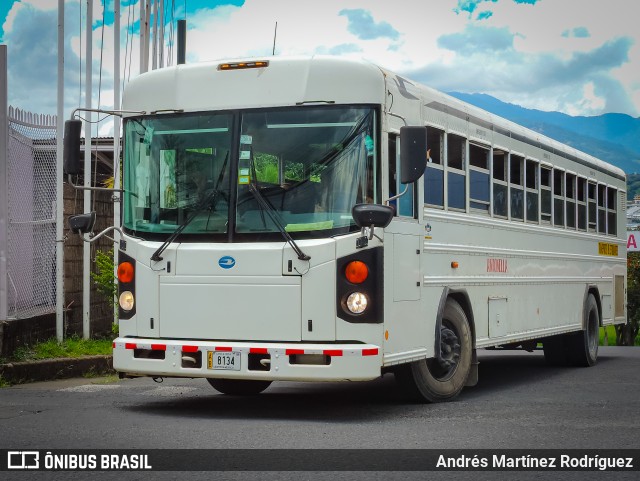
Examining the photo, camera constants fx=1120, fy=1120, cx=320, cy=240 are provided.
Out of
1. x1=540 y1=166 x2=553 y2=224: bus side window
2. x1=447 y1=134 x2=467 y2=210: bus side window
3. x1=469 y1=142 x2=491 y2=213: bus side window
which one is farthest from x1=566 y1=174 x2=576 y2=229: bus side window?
x1=447 y1=134 x2=467 y2=210: bus side window

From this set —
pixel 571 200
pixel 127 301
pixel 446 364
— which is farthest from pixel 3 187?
pixel 571 200

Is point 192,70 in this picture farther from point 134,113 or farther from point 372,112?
point 372,112

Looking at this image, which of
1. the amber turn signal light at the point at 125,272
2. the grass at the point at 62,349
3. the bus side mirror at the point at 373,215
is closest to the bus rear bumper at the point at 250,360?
the amber turn signal light at the point at 125,272

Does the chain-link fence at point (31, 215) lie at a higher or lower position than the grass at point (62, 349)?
higher

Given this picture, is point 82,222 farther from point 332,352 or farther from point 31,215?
point 31,215

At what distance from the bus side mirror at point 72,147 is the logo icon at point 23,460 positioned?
3225 millimetres

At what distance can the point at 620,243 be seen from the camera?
63.6 ft

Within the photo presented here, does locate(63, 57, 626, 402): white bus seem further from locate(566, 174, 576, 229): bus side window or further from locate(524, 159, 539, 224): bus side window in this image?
locate(566, 174, 576, 229): bus side window

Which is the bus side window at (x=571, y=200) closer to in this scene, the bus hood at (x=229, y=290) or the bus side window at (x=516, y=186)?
the bus side window at (x=516, y=186)

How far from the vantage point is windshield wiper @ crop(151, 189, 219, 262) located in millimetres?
9773

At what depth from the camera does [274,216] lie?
953cm

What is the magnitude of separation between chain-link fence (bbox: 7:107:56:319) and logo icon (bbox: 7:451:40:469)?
6.92 m

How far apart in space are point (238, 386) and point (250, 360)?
2519 millimetres

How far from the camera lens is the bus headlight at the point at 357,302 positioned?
934 cm
